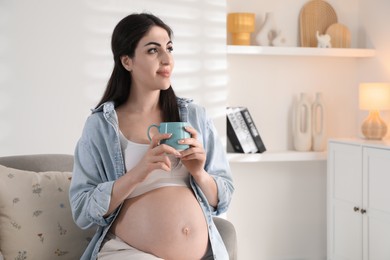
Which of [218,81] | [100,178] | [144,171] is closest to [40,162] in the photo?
[100,178]

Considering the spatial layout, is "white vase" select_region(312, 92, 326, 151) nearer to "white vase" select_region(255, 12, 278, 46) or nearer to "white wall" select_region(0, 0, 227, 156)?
"white vase" select_region(255, 12, 278, 46)

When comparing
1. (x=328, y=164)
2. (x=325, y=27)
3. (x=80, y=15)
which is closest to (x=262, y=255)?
(x=328, y=164)

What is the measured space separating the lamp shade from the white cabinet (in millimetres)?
241

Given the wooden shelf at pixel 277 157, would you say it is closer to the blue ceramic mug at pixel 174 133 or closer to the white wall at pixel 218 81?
the white wall at pixel 218 81

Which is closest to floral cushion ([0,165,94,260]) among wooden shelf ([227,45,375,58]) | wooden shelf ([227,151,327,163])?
wooden shelf ([227,151,327,163])

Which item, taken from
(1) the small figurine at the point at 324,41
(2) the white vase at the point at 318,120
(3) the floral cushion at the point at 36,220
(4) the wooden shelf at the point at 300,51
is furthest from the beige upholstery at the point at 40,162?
(1) the small figurine at the point at 324,41

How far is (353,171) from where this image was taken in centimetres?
375

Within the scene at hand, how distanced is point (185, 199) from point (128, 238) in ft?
0.73

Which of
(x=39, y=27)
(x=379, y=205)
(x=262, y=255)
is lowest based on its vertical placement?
(x=262, y=255)

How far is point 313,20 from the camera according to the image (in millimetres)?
4176

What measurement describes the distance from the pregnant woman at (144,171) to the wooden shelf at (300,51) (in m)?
1.67

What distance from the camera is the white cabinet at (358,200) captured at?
351 centimetres

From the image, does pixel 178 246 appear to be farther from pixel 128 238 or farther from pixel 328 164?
→ pixel 328 164

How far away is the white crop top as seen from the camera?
81.4 inches
